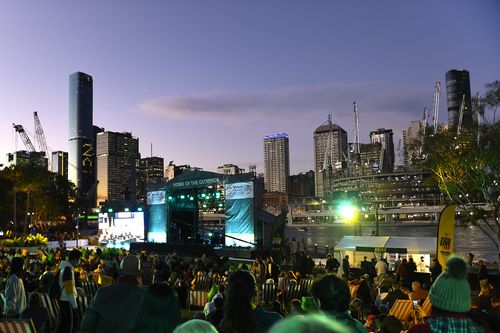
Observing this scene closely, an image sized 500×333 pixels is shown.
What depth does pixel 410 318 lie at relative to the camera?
9.39 m

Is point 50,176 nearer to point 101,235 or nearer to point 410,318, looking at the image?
point 101,235

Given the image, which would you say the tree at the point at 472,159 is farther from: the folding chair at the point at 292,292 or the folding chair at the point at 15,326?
the folding chair at the point at 15,326

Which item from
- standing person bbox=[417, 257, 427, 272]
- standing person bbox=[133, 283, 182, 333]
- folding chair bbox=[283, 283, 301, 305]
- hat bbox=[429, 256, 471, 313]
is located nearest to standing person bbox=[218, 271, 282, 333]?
standing person bbox=[133, 283, 182, 333]

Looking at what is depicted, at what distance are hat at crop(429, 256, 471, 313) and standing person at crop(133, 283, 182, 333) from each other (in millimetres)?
1632

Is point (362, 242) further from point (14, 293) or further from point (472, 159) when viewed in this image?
point (14, 293)

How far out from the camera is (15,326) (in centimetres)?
615

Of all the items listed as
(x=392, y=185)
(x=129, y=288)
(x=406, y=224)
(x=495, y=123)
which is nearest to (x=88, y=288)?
(x=129, y=288)

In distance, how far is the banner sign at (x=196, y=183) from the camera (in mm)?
34853

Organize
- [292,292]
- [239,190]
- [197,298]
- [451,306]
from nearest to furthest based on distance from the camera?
[451,306], [292,292], [197,298], [239,190]

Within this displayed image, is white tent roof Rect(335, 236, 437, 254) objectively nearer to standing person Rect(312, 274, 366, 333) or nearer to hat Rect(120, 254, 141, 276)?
hat Rect(120, 254, 141, 276)

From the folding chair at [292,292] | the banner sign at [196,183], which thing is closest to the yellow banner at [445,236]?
the folding chair at [292,292]

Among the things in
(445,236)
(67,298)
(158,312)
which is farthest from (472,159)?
(158,312)

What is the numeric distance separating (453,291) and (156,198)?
39771 millimetres

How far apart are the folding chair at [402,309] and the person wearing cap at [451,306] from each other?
735 centimetres
